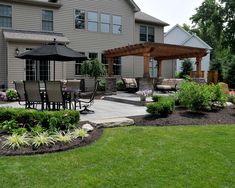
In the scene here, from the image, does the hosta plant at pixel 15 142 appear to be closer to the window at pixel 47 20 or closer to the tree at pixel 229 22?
the window at pixel 47 20

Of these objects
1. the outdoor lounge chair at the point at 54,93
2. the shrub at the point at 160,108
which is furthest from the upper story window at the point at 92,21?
the shrub at the point at 160,108

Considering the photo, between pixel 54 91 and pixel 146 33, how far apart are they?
17.2m

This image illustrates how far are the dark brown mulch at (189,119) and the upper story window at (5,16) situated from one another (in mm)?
13054

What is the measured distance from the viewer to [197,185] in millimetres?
4133

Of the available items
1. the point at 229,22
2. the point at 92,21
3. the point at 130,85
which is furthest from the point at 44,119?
the point at 229,22

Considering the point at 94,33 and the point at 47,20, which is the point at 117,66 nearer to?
the point at 94,33

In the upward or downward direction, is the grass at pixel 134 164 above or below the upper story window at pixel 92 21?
below

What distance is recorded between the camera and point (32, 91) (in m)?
9.38

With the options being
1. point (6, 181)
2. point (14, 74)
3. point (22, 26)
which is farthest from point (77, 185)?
point (22, 26)

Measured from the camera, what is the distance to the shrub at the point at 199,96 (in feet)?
31.7

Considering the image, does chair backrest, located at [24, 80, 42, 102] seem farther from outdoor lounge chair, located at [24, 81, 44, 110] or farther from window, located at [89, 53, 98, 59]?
window, located at [89, 53, 98, 59]

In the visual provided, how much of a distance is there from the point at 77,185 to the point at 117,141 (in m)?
2.26

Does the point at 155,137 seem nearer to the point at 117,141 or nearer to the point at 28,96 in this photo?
the point at 117,141

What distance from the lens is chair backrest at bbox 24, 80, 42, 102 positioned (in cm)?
926
